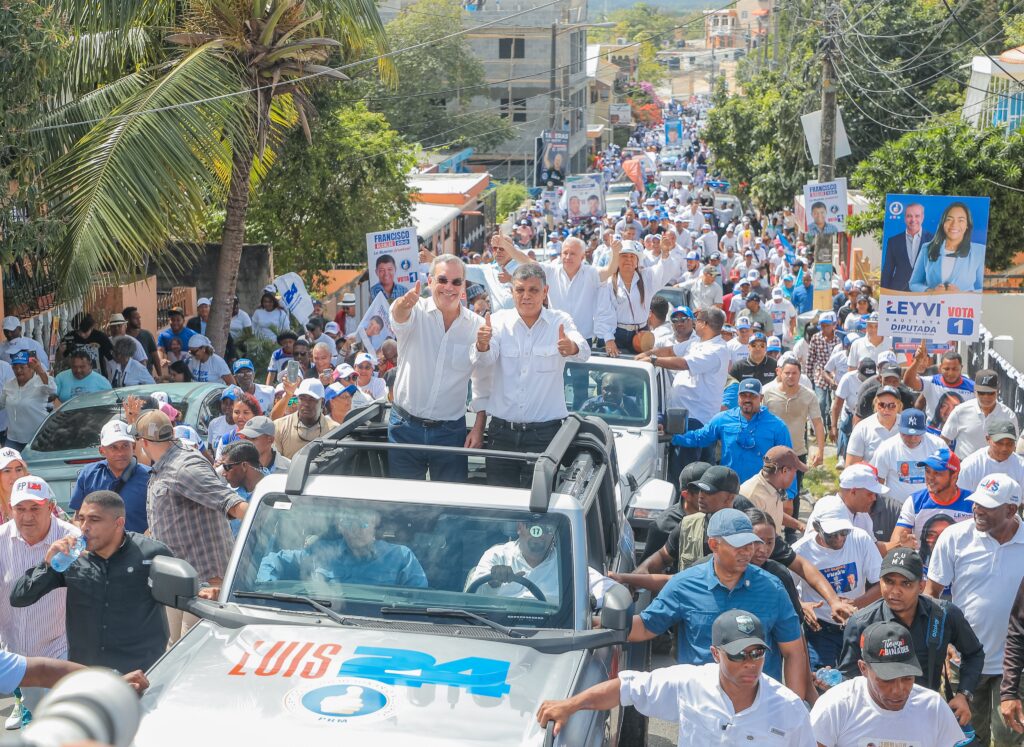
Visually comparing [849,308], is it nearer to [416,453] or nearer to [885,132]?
[416,453]

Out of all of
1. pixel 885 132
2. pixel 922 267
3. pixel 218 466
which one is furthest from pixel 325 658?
pixel 885 132

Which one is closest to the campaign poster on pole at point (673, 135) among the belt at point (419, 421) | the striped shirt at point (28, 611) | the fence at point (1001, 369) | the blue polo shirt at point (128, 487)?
the fence at point (1001, 369)

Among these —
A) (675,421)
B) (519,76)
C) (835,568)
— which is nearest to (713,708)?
(835,568)

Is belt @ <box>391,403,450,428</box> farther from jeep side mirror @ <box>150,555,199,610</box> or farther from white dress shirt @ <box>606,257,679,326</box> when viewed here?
white dress shirt @ <box>606,257,679,326</box>

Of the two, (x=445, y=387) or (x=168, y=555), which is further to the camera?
(x=445, y=387)

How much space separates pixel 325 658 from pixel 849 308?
13.5 m

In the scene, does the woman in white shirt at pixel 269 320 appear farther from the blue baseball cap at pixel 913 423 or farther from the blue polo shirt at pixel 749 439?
the blue baseball cap at pixel 913 423

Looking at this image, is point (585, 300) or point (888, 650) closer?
point (888, 650)

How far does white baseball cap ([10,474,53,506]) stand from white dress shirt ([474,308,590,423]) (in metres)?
2.35

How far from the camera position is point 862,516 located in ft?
25.9

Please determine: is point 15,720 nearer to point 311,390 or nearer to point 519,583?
point 519,583

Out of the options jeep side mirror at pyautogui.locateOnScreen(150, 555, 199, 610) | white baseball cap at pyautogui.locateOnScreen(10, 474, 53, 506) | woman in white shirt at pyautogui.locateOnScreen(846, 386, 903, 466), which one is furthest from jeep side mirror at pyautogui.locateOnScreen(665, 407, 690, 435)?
jeep side mirror at pyautogui.locateOnScreen(150, 555, 199, 610)

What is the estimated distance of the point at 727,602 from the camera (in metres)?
5.86

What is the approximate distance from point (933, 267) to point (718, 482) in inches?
274
